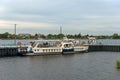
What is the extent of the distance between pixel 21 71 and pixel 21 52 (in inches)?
1492

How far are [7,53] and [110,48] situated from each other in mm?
55559

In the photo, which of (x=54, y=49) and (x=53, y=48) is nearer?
(x=53, y=48)

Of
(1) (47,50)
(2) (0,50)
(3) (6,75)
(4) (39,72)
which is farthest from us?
(1) (47,50)

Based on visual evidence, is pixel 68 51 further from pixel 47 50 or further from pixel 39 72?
pixel 39 72

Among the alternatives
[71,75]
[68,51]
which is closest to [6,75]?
[71,75]

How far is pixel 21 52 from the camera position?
326 ft

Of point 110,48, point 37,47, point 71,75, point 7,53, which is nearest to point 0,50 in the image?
point 7,53

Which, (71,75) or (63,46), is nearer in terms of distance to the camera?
(71,75)

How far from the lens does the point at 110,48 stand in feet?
443

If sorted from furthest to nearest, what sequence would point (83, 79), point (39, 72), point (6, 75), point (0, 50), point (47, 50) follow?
point (47, 50) → point (0, 50) → point (39, 72) → point (6, 75) → point (83, 79)

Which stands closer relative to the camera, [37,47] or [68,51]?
[37,47]

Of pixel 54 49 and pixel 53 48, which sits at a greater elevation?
pixel 53 48

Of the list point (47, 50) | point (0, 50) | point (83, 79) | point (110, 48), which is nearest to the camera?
point (83, 79)

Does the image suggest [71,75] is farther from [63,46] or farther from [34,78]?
[63,46]
